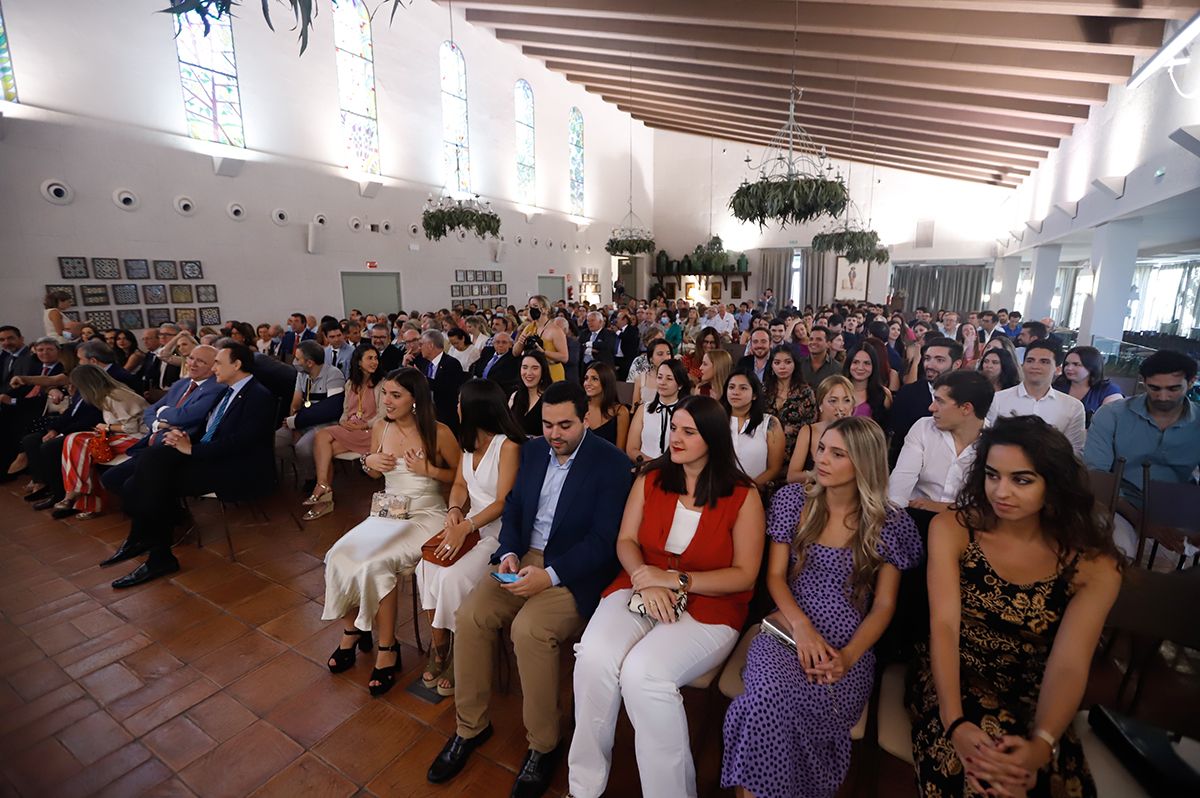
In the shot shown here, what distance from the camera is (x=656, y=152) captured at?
20812 millimetres

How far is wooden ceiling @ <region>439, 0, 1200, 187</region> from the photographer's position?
5.64m

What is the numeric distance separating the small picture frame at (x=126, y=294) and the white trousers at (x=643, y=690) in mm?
8360

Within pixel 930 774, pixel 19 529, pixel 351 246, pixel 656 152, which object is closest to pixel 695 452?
pixel 930 774

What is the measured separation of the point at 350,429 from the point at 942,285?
804 inches

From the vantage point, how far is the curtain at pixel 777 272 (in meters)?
19.1

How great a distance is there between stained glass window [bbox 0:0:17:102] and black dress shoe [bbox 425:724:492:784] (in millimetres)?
8600

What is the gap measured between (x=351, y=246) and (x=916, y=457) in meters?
10.2

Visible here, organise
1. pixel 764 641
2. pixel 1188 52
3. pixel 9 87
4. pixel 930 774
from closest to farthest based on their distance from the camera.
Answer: pixel 930 774
pixel 764 641
pixel 1188 52
pixel 9 87

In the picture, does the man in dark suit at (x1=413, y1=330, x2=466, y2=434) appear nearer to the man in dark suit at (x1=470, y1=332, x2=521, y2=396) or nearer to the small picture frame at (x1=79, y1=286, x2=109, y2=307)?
the man in dark suit at (x1=470, y1=332, x2=521, y2=396)

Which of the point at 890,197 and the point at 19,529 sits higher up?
the point at 890,197

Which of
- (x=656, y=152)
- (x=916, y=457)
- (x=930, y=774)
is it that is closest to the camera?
(x=930, y=774)

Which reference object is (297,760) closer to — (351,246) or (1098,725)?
(1098,725)

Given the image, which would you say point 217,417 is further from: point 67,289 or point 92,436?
point 67,289

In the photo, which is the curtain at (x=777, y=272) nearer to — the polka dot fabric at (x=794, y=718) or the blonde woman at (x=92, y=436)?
the blonde woman at (x=92, y=436)
